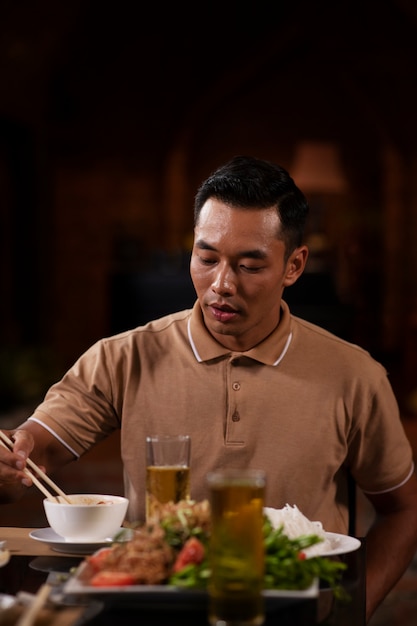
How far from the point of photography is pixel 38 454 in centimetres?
231

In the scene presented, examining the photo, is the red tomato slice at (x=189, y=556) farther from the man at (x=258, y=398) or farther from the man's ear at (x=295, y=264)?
the man's ear at (x=295, y=264)

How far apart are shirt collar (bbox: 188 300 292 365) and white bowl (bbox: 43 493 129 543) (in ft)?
1.97

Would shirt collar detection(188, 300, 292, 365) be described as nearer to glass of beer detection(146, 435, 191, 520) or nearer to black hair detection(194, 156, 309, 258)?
black hair detection(194, 156, 309, 258)

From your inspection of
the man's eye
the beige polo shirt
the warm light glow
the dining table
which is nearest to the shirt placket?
the beige polo shirt

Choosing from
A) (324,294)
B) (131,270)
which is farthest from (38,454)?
(131,270)

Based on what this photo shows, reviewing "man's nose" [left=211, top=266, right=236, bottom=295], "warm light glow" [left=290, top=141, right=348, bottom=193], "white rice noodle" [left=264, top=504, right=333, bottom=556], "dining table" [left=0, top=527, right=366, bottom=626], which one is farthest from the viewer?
"warm light glow" [left=290, top=141, right=348, bottom=193]

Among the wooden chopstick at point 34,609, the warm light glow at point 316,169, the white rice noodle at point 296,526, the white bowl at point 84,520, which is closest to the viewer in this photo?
the wooden chopstick at point 34,609

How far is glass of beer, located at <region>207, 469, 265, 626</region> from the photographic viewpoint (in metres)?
1.34

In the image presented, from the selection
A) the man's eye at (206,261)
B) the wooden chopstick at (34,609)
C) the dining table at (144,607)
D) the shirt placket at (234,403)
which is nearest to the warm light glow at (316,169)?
the shirt placket at (234,403)

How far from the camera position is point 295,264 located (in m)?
2.45

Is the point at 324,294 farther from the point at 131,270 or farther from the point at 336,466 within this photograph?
the point at 336,466

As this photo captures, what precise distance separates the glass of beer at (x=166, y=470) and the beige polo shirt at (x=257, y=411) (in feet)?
1.74

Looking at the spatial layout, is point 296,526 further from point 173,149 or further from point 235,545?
point 173,149

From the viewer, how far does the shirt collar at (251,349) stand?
2.40 m
